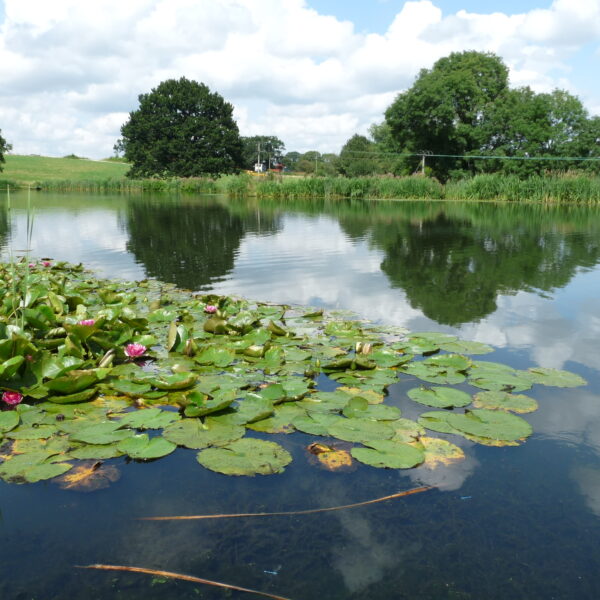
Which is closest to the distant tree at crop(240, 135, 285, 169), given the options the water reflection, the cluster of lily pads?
the water reflection

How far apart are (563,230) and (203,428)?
495 inches

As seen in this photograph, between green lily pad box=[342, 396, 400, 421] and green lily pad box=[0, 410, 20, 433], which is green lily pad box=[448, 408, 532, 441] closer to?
green lily pad box=[342, 396, 400, 421]

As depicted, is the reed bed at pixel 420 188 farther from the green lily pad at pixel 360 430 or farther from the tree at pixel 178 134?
the green lily pad at pixel 360 430

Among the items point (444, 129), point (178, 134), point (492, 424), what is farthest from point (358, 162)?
point (492, 424)

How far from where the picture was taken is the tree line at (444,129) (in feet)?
111

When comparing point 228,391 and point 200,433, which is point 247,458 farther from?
point 228,391

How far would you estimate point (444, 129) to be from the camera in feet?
113

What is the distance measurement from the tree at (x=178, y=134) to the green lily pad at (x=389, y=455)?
44686mm

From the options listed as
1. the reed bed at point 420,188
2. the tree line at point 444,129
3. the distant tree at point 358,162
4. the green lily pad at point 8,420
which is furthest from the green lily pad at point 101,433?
the distant tree at point 358,162

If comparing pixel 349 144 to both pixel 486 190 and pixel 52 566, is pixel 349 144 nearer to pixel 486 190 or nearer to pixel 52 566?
pixel 486 190

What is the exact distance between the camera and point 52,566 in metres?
1.62

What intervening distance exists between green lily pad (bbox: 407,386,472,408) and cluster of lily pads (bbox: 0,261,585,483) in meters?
0.01

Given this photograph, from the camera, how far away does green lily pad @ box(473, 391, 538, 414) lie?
9.08 feet

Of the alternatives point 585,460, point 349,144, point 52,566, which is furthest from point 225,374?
point 349,144
